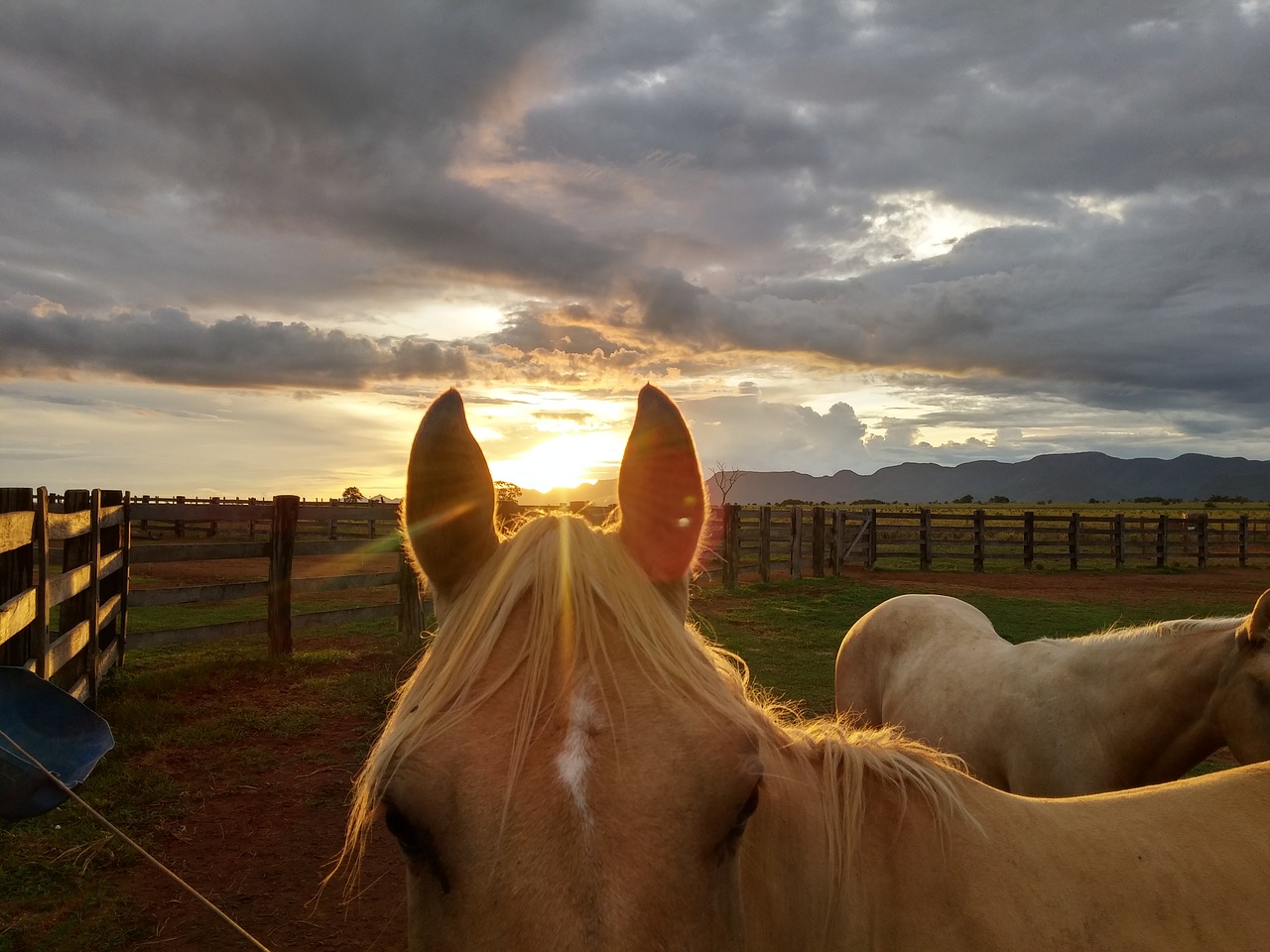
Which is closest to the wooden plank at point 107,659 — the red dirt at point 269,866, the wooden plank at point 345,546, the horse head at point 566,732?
the red dirt at point 269,866

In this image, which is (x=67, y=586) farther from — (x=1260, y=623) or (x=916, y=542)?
(x=916, y=542)

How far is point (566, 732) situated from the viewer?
1202 millimetres

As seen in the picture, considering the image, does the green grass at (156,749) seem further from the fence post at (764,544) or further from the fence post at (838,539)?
the fence post at (838,539)

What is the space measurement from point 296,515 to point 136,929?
22.5 ft

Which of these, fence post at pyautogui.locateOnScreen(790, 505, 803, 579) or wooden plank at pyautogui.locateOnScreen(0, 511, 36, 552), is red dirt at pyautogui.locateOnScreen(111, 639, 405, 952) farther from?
fence post at pyautogui.locateOnScreen(790, 505, 803, 579)

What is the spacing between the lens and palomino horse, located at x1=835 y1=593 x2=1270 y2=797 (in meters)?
3.40

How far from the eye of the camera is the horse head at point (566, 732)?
1.09 metres

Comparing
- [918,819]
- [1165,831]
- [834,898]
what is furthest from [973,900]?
[1165,831]

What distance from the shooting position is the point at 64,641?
6000 mm

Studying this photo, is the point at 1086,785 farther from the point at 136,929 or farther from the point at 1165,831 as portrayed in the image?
the point at 136,929

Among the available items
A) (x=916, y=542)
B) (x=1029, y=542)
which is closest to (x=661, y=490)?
(x=916, y=542)

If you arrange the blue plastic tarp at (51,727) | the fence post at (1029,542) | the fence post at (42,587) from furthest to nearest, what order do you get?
the fence post at (1029,542)
the fence post at (42,587)
the blue plastic tarp at (51,727)

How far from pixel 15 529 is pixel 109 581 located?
3.95 meters

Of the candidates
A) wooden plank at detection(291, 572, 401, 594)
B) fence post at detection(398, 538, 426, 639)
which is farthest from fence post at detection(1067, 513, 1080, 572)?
wooden plank at detection(291, 572, 401, 594)
